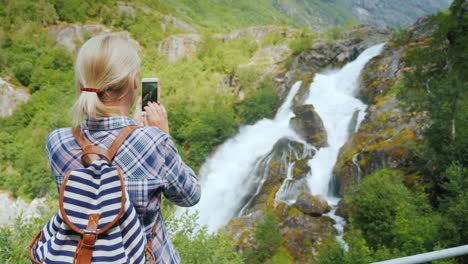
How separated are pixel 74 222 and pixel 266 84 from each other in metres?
36.2

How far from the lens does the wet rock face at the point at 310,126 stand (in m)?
23.3

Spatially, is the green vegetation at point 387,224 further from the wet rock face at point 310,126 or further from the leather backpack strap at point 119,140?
the leather backpack strap at point 119,140

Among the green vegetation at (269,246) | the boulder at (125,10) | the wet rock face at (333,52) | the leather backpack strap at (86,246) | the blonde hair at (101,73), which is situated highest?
the blonde hair at (101,73)

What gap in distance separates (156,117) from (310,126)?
23861 millimetres

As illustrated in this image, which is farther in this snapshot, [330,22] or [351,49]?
[330,22]

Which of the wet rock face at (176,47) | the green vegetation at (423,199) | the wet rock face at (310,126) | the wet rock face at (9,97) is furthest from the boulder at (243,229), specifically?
the wet rock face at (176,47)

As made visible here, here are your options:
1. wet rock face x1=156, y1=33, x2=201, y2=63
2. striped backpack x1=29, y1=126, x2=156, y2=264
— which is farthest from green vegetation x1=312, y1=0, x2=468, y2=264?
wet rock face x1=156, y1=33, x2=201, y2=63

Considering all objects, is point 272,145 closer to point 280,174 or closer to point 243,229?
point 280,174

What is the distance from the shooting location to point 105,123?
1.36 meters

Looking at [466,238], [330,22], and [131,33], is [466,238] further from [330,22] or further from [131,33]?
[330,22]

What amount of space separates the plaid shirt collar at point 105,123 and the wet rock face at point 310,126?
2261 cm

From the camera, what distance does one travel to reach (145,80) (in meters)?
1.91

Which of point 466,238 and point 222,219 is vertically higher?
point 466,238

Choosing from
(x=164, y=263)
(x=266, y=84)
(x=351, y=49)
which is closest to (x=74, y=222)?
(x=164, y=263)
